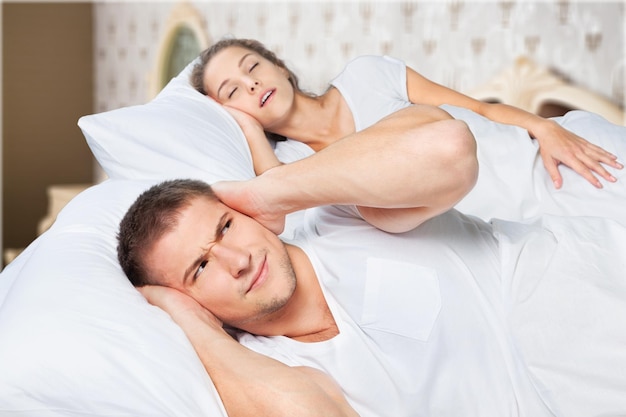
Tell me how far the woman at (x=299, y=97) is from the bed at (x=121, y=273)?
0.18 feet

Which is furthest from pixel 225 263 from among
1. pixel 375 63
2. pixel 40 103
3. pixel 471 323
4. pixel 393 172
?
pixel 40 103

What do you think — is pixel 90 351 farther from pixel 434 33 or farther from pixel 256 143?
pixel 434 33

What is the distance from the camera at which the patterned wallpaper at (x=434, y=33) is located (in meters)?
2.28

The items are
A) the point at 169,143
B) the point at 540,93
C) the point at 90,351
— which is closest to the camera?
the point at 90,351

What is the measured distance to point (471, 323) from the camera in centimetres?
132

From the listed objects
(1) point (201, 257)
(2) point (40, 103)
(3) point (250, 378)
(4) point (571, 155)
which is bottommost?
(2) point (40, 103)

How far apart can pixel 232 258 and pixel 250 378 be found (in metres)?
0.20

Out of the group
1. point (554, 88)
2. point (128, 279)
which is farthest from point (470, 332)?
point (554, 88)

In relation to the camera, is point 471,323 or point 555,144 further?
point 555,144

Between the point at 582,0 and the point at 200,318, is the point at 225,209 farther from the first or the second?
the point at 582,0

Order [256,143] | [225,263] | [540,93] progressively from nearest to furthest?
[225,263], [256,143], [540,93]

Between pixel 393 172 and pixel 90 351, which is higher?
pixel 393 172

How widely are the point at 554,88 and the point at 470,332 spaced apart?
1.23 metres

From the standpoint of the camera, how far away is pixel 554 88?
2311mm
